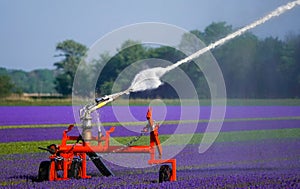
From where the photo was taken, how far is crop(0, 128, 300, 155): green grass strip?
25298 millimetres

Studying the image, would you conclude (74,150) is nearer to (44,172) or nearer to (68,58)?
(44,172)

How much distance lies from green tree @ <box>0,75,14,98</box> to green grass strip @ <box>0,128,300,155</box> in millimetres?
53118

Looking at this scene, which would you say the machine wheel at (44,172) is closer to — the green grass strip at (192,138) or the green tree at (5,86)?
the green grass strip at (192,138)

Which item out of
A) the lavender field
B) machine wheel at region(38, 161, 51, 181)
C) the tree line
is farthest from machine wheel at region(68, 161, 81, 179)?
the tree line

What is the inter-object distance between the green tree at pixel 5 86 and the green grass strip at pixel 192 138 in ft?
174

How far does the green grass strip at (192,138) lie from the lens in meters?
25.3

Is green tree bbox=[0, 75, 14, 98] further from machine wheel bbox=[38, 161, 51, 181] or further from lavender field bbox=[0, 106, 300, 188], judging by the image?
machine wheel bbox=[38, 161, 51, 181]

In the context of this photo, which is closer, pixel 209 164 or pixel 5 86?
pixel 209 164

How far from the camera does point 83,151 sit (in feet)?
48.6

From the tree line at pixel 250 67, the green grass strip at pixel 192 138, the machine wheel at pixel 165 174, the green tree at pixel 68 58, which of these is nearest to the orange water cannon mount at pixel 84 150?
the machine wheel at pixel 165 174

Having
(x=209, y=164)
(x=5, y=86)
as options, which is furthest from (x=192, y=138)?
(x=5, y=86)

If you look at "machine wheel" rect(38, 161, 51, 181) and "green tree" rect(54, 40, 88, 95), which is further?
"green tree" rect(54, 40, 88, 95)

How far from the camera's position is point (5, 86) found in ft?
275

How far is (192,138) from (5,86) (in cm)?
5682
